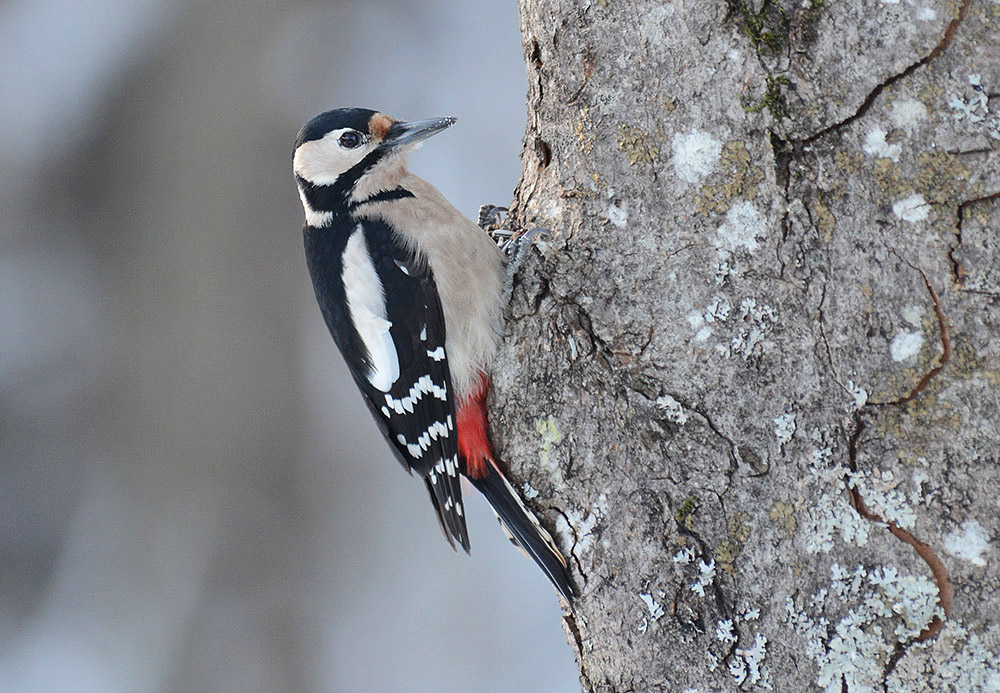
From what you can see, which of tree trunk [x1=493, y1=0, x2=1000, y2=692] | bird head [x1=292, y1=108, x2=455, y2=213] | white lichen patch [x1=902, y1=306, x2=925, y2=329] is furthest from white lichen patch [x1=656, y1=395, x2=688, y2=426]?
bird head [x1=292, y1=108, x2=455, y2=213]

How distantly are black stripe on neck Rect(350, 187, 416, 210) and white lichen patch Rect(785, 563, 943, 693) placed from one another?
63.6 inches

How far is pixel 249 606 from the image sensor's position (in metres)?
4.59

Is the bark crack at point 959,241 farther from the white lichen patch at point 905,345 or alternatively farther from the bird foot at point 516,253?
the bird foot at point 516,253

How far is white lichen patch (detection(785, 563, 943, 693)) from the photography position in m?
1.66

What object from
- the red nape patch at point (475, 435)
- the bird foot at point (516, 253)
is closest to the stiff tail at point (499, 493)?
the red nape patch at point (475, 435)

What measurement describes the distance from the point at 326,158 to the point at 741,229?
1.51 meters

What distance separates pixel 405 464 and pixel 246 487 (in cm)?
208

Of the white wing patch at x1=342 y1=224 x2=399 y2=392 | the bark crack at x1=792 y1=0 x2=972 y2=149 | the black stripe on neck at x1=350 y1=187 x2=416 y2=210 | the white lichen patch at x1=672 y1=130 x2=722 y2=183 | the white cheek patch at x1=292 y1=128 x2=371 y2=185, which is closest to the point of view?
the bark crack at x1=792 y1=0 x2=972 y2=149

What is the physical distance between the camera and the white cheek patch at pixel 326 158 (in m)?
2.86

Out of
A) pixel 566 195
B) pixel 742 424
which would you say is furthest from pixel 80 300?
pixel 742 424

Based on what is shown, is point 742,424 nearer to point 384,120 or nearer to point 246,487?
point 384,120

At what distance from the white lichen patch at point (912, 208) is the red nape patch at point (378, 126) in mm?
1628

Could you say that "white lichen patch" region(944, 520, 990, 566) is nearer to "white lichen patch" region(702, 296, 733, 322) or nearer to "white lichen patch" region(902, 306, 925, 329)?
"white lichen patch" region(902, 306, 925, 329)

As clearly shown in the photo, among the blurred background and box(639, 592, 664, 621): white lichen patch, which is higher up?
the blurred background
